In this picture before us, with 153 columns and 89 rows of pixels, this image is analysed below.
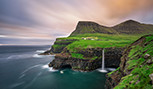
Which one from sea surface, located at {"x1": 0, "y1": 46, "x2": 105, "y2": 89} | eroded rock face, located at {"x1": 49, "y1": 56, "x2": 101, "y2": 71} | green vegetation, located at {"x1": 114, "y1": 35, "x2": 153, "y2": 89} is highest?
green vegetation, located at {"x1": 114, "y1": 35, "x2": 153, "y2": 89}

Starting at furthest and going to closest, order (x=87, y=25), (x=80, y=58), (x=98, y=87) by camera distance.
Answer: (x=87, y=25) → (x=80, y=58) → (x=98, y=87)

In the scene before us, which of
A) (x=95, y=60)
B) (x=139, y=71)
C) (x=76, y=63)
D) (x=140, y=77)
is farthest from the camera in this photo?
(x=76, y=63)

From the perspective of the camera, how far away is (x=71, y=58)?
1880 inches

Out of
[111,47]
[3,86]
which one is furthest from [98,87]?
[3,86]

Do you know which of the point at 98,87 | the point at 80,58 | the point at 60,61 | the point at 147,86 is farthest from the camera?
the point at 60,61

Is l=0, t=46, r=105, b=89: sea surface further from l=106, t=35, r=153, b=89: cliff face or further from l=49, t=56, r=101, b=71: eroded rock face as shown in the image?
l=106, t=35, r=153, b=89: cliff face

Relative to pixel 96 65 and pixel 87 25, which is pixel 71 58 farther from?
pixel 87 25

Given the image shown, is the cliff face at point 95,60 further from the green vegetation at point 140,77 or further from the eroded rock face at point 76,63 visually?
the green vegetation at point 140,77

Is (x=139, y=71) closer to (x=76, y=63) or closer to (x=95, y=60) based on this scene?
(x=95, y=60)

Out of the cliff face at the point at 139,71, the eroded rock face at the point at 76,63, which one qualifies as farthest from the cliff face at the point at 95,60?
the cliff face at the point at 139,71

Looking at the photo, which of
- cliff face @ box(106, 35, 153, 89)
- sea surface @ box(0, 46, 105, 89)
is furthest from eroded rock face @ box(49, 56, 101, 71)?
cliff face @ box(106, 35, 153, 89)

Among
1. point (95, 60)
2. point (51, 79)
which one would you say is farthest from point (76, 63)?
point (51, 79)

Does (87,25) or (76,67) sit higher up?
(87,25)

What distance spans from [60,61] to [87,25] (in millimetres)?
169087
